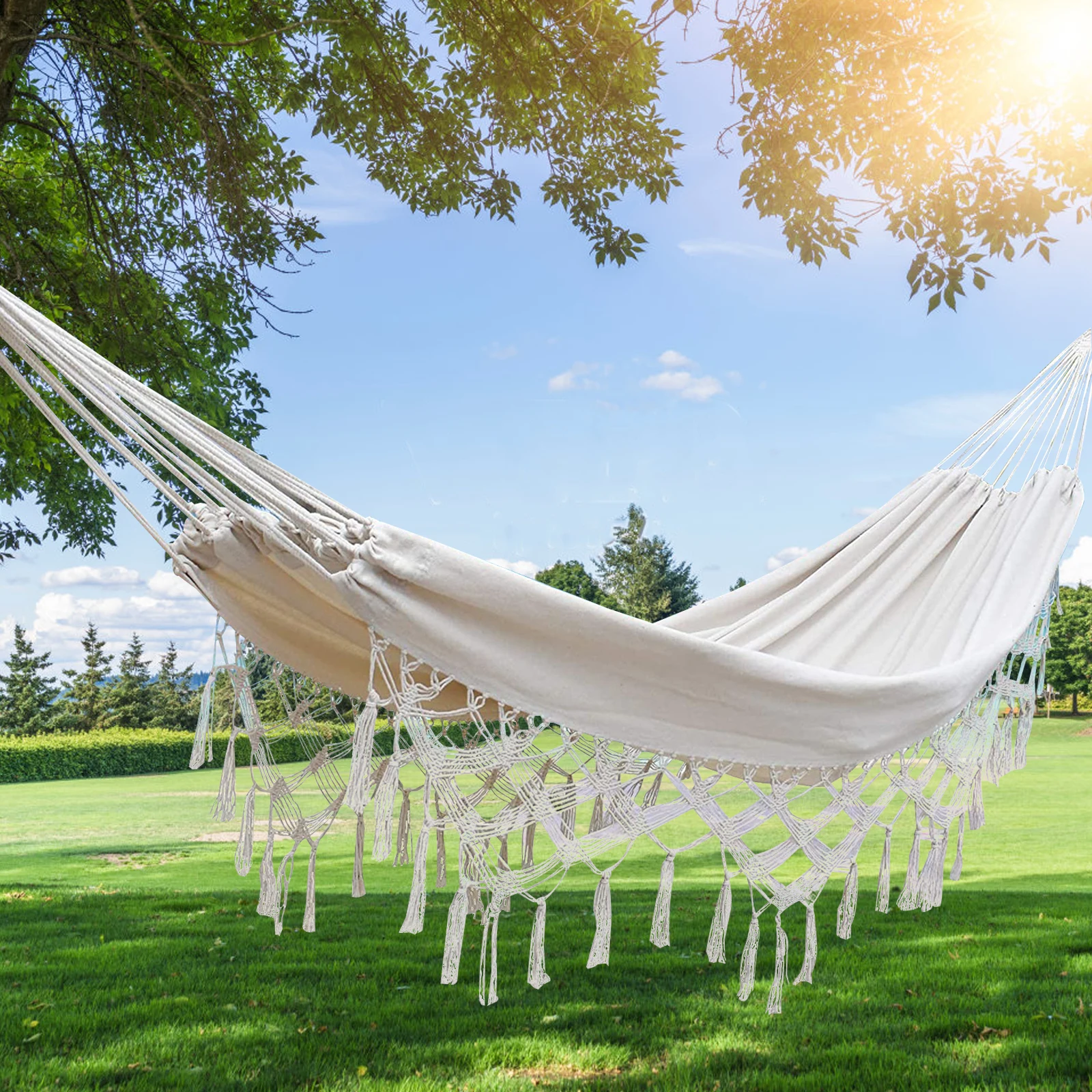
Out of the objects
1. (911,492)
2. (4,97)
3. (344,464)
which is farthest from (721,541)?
(4,97)

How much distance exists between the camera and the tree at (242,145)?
3.63 metres

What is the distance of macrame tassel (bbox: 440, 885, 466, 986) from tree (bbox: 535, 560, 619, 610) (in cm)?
1770

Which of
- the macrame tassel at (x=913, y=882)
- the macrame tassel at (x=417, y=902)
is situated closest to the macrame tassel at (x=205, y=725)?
the macrame tassel at (x=417, y=902)

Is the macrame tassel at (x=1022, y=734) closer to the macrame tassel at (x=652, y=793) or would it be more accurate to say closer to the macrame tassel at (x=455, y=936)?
the macrame tassel at (x=652, y=793)

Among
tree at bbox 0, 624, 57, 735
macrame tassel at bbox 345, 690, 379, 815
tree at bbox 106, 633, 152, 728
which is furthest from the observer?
tree at bbox 0, 624, 57, 735

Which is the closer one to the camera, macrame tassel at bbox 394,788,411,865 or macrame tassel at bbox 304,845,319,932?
macrame tassel at bbox 304,845,319,932

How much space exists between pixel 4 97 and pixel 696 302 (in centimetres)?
722

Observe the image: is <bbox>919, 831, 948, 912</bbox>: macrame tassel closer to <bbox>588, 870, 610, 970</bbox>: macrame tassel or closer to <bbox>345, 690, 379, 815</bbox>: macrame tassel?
<bbox>588, 870, 610, 970</bbox>: macrame tassel

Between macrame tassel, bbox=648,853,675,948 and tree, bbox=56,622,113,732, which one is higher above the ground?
macrame tassel, bbox=648,853,675,948

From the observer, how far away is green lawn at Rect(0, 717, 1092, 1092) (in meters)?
2.06

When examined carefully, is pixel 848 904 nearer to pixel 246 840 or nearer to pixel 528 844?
pixel 528 844

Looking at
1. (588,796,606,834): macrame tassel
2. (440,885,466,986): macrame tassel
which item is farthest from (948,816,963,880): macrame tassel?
(440,885,466,986): macrame tassel

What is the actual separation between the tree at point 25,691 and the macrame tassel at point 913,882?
17114 millimetres

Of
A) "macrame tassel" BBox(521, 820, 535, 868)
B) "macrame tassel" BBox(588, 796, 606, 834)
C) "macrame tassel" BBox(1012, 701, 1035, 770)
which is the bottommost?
"macrame tassel" BBox(521, 820, 535, 868)
